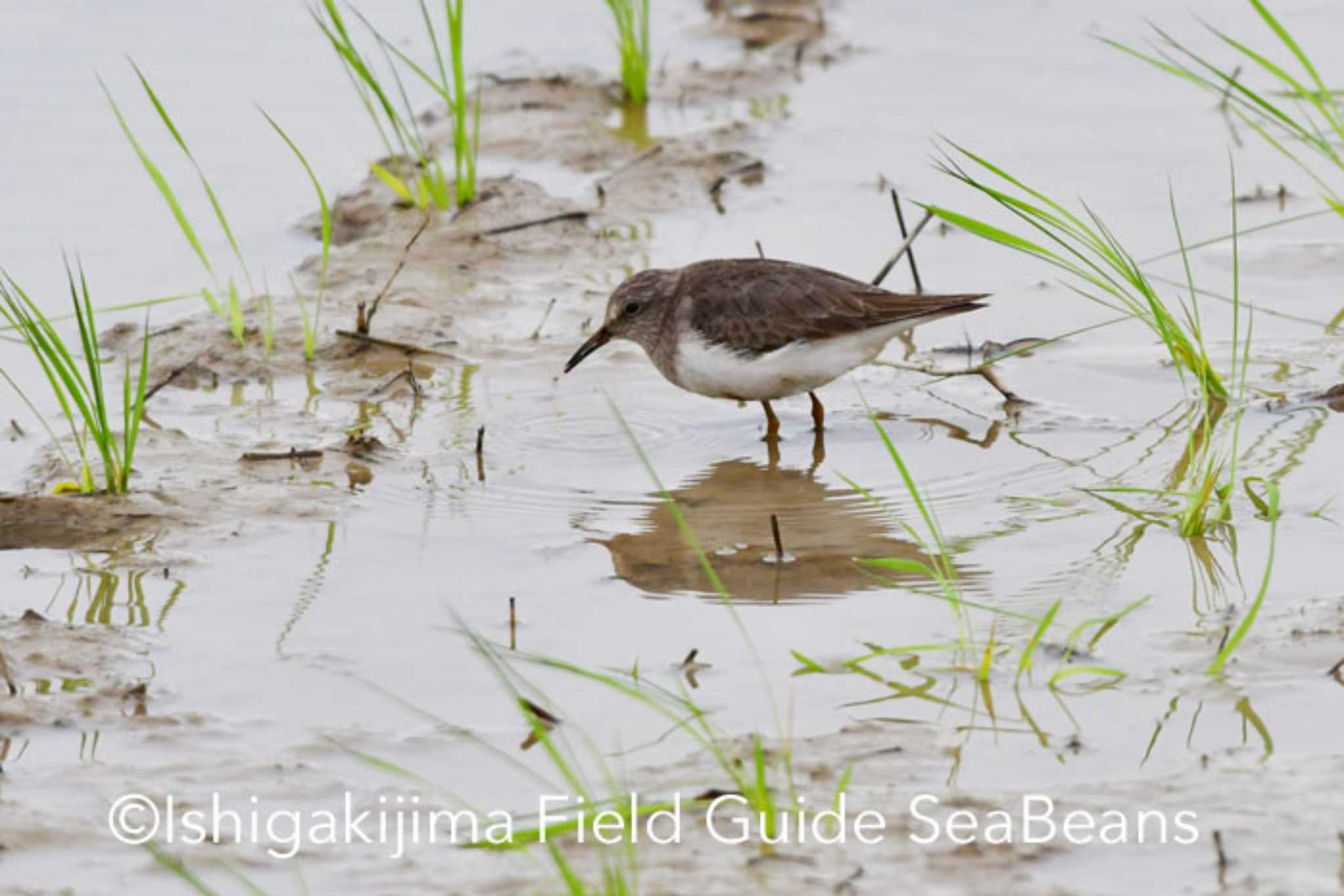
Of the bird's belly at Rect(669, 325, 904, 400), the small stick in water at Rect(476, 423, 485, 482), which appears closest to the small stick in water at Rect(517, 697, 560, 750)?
the small stick in water at Rect(476, 423, 485, 482)

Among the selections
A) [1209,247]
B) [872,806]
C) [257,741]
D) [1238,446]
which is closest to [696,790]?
[872,806]

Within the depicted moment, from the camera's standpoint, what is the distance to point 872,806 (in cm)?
478

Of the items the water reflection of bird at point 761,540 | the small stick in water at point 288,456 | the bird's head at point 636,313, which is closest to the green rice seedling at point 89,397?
the small stick in water at point 288,456

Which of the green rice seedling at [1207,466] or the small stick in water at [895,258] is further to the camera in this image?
the small stick in water at [895,258]

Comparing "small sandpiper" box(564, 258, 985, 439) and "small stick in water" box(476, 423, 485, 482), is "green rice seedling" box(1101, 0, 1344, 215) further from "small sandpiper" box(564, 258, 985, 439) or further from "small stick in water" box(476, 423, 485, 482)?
"small stick in water" box(476, 423, 485, 482)

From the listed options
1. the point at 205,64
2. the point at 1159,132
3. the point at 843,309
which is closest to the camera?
the point at 843,309

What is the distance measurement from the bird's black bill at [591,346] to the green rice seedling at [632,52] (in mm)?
2800

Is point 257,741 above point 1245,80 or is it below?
below

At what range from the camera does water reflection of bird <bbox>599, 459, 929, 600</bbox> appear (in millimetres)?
6312

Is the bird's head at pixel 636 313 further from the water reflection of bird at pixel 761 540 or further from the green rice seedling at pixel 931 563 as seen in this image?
the green rice seedling at pixel 931 563

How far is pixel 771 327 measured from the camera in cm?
791

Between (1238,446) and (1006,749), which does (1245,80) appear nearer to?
(1238,446)

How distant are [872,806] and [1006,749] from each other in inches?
18.7

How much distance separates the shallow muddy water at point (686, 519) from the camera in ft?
16.2
